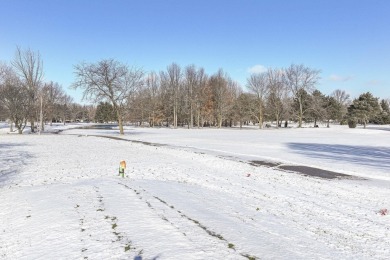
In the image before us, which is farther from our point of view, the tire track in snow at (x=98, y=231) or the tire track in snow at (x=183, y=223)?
the tire track in snow at (x=183, y=223)

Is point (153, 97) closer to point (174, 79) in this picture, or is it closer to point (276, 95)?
point (174, 79)

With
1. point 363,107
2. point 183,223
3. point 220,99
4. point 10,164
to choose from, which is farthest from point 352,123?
point 183,223

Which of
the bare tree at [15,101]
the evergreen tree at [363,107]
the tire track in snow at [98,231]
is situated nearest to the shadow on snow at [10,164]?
the tire track in snow at [98,231]

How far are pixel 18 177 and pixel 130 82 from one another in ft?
121

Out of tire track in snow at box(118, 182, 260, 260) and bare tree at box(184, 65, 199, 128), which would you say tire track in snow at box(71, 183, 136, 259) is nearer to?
tire track in snow at box(118, 182, 260, 260)

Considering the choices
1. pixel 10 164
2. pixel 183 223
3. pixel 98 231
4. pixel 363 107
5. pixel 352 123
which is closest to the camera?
pixel 98 231

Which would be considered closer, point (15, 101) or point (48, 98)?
point (15, 101)

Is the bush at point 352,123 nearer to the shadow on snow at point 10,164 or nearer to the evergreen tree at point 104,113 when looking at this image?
the shadow on snow at point 10,164

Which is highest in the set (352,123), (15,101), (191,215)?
(15,101)

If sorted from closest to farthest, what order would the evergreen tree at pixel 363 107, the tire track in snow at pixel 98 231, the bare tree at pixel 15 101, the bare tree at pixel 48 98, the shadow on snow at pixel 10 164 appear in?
the tire track in snow at pixel 98 231, the shadow on snow at pixel 10 164, the bare tree at pixel 15 101, the bare tree at pixel 48 98, the evergreen tree at pixel 363 107

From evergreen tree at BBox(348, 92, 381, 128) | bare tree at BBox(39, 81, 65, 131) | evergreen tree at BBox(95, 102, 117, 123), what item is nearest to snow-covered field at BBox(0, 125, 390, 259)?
bare tree at BBox(39, 81, 65, 131)

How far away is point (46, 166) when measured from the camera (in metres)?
17.5

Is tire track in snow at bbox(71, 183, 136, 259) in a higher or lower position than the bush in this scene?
lower

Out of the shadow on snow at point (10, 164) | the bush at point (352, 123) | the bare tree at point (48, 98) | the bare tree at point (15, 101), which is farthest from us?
the bush at point (352, 123)
